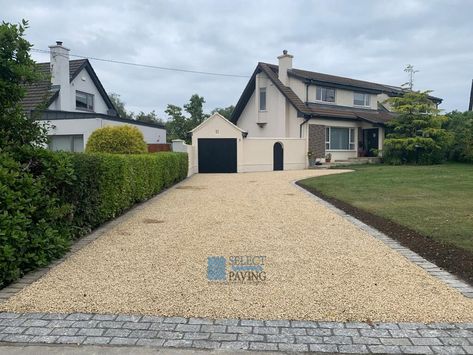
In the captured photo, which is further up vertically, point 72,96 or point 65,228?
point 72,96

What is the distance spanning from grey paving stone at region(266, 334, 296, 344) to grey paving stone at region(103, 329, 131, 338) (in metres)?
1.20

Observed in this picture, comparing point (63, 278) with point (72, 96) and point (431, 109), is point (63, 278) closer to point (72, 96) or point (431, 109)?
point (72, 96)

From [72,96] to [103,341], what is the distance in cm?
2274

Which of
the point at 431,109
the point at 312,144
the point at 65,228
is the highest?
the point at 431,109

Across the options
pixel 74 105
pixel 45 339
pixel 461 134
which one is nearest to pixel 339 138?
pixel 461 134

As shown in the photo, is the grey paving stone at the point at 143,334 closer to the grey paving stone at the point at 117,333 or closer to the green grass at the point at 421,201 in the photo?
the grey paving stone at the point at 117,333

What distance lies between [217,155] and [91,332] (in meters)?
20.7

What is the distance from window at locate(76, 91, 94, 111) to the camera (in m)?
25.0

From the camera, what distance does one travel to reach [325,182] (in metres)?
15.5

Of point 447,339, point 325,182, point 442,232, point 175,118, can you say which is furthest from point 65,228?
point 175,118

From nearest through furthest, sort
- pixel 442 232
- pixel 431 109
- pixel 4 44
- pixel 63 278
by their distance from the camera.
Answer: pixel 63 278 < pixel 4 44 < pixel 442 232 < pixel 431 109

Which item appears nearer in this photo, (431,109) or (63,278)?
(63,278)

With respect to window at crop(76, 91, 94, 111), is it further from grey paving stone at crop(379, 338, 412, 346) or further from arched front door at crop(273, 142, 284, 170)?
→ grey paving stone at crop(379, 338, 412, 346)

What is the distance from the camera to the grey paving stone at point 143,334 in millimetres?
3459
